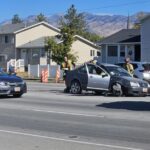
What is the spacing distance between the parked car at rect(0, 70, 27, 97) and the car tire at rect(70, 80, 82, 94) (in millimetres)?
3072

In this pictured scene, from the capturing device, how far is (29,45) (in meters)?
75.7

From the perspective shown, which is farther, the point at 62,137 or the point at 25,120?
the point at 25,120

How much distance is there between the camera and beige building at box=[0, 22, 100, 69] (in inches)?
2948

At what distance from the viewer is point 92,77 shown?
24.4 m

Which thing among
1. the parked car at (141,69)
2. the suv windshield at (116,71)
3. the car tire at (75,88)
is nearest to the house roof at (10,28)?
the parked car at (141,69)

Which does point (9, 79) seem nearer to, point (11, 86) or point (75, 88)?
point (11, 86)

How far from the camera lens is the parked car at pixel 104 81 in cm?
2312

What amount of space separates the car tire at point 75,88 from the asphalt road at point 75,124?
3.89 m

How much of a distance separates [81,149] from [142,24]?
45.9 meters

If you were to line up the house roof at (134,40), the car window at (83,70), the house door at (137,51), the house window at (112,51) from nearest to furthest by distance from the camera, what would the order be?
the car window at (83,70)
the house roof at (134,40)
the house door at (137,51)
the house window at (112,51)

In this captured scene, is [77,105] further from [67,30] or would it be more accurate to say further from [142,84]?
[67,30]

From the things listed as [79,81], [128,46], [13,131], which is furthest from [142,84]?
[128,46]

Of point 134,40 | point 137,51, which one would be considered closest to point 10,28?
point 134,40

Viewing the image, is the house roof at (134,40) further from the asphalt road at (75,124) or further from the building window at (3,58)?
the asphalt road at (75,124)
